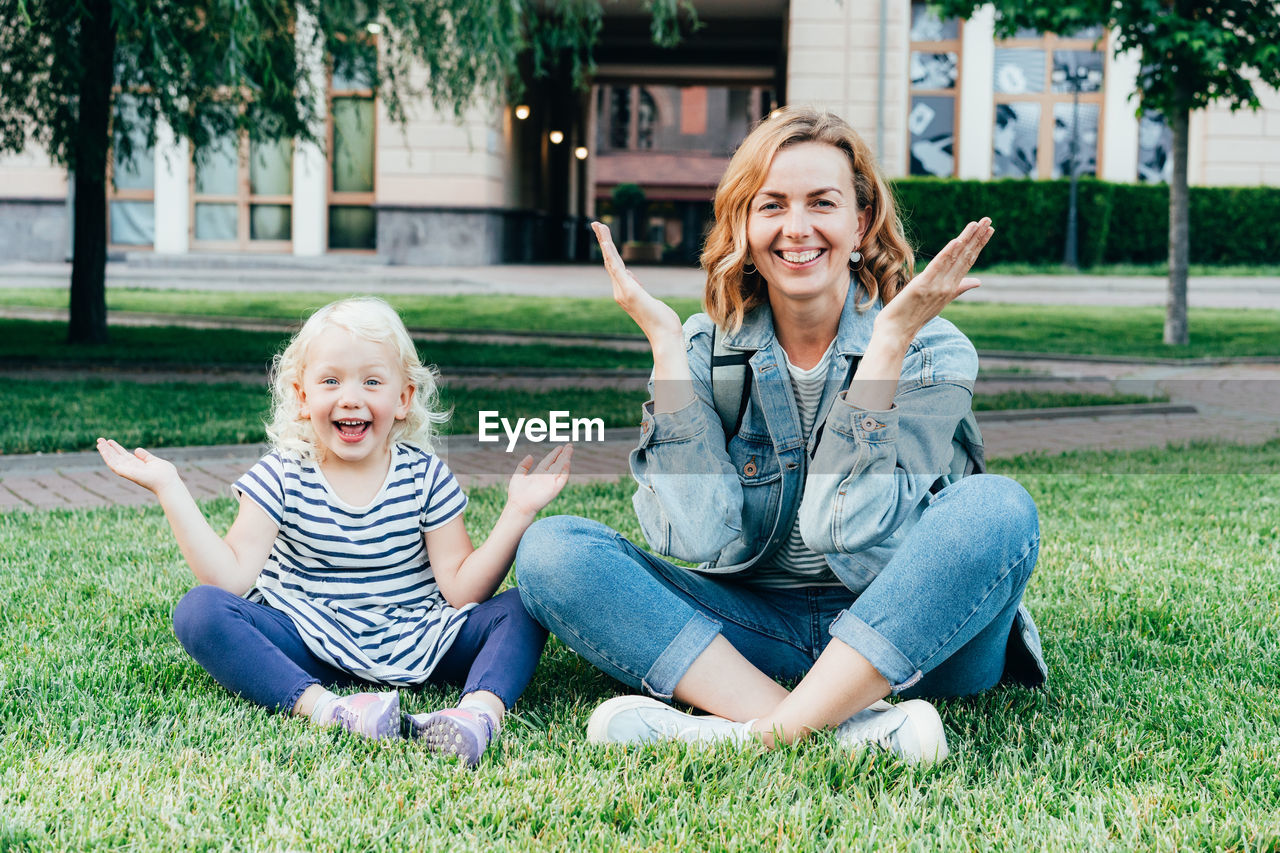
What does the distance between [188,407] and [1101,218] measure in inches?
691

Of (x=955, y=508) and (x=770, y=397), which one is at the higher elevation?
(x=770, y=397)

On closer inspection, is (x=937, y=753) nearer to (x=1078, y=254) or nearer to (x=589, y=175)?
(x=1078, y=254)

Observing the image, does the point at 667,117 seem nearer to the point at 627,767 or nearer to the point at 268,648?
the point at 268,648

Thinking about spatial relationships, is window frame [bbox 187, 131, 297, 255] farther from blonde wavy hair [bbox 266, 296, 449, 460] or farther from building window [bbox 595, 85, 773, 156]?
building window [bbox 595, 85, 773, 156]

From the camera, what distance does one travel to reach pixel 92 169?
9.14m

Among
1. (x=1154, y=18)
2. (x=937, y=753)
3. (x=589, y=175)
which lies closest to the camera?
(x=937, y=753)

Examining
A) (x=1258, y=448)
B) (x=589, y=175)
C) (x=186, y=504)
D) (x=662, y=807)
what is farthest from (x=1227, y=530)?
(x=589, y=175)

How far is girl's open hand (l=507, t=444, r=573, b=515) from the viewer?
2.55 meters

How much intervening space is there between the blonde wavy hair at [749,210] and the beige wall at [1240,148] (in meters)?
20.5

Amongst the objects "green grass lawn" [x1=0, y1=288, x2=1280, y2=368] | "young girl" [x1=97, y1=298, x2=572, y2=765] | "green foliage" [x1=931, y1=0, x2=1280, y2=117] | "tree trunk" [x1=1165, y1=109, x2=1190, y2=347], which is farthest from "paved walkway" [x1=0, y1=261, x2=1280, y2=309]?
"young girl" [x1=97, y1=298, x2=572, y2=765]

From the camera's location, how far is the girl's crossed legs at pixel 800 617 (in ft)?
7.22

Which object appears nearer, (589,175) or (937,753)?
(937,753)

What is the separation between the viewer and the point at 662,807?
79.4 inches

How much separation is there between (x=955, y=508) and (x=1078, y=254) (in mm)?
20165
